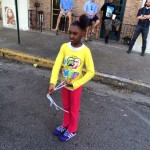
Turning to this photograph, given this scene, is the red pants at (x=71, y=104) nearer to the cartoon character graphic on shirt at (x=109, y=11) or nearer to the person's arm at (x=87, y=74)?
the person's arm at (x=87, y=74)

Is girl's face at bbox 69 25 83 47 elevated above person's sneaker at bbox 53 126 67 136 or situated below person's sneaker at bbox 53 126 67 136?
above

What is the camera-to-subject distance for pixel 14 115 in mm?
3686

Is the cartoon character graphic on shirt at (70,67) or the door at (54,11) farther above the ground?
the door at (54,11)

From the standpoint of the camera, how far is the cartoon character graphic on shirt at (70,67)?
2.77m

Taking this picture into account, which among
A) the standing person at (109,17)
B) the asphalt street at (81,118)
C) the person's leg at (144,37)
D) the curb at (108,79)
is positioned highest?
the standing person at (109,17)

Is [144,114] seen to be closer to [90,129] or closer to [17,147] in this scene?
[90,129]

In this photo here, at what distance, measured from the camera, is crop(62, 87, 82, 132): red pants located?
293 cm

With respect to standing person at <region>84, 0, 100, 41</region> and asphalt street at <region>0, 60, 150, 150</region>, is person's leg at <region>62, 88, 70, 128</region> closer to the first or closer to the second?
asphalt street at <region>0, 60, 150, 150</region>

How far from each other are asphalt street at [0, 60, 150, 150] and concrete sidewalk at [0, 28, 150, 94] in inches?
10.6

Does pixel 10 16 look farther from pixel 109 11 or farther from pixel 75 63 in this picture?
pixel 75 63

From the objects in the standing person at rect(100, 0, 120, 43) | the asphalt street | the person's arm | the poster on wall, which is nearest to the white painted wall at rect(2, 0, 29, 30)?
the poster on wall

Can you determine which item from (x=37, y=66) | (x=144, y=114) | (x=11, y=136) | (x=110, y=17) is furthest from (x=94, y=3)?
Result: (x=11, y=136)

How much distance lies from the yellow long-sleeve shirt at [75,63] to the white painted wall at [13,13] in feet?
20.4

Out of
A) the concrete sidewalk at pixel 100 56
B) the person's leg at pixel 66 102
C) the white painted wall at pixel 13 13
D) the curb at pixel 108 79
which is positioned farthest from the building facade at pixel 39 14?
the person's leg at pixel 66 102
